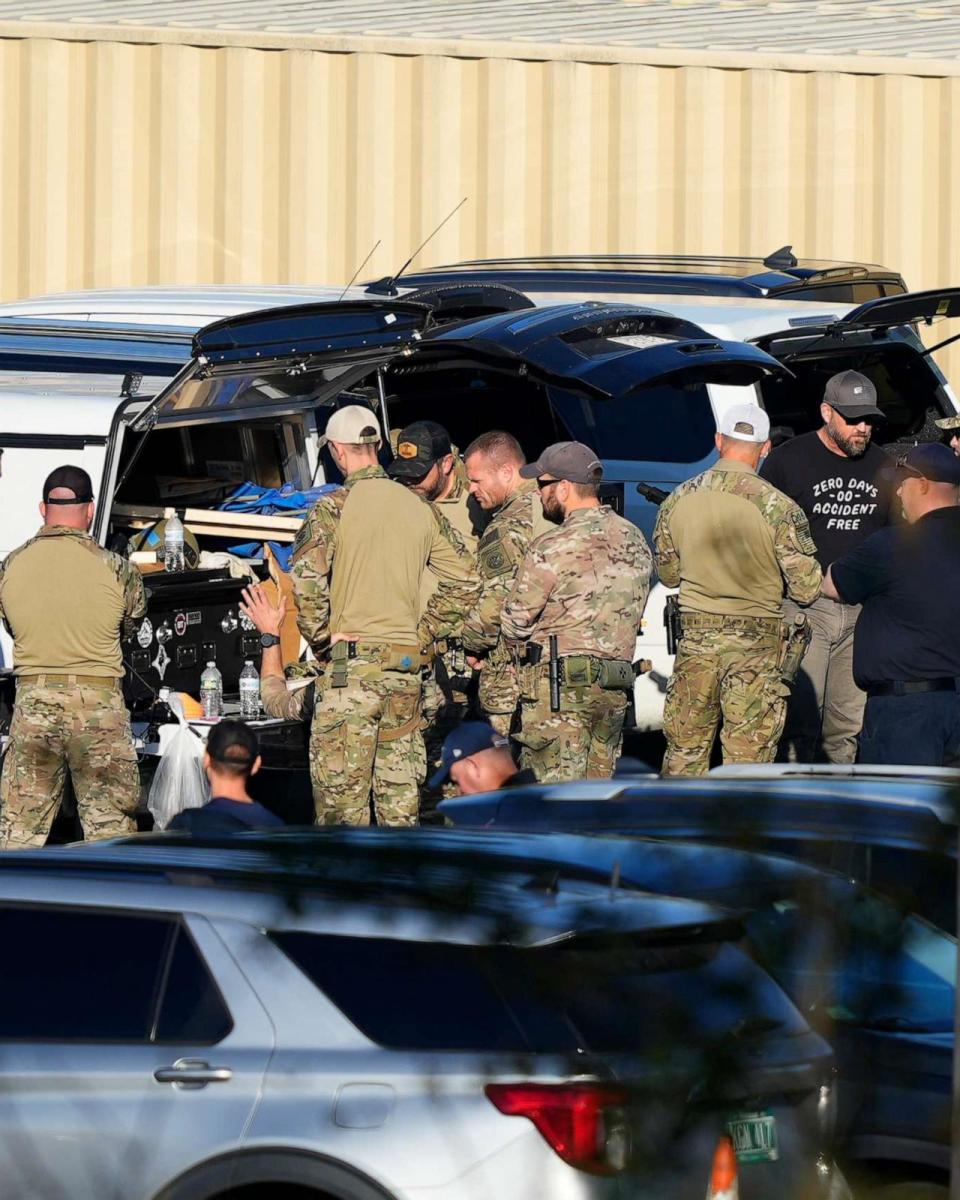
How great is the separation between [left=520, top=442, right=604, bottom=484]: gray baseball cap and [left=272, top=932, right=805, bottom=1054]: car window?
4.24 m

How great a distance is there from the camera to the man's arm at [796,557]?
727 cm

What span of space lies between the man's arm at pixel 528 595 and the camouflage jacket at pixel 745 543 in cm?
50

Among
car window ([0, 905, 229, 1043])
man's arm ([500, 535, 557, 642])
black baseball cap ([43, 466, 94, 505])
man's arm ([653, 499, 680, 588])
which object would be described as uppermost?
black baseball cap ([43, 466, 94, 505])

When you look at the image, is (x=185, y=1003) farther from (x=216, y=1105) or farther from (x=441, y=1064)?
(x=441, y=1064)

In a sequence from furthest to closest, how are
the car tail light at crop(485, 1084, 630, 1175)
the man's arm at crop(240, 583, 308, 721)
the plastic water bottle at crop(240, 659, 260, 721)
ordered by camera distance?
the plastic water bottle at crop(240, 659, 260, 721)
the man's arm at crop(240, 583, 308, 721)
the car tail light at crop(485, 1084, 630, 1175)

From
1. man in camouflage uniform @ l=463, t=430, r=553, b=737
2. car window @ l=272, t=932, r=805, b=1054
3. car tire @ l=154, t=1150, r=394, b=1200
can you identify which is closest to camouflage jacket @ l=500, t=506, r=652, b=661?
man in camouflage uniform @ l=463, t=430, r=553, b=737

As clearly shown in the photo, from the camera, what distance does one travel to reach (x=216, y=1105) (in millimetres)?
3479

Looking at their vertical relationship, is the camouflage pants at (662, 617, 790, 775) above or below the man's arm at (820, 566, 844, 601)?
below

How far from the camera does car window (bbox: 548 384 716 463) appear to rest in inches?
328

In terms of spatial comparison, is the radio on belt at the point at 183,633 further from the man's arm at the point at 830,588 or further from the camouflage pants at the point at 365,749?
the man's arm at the point at 830,588

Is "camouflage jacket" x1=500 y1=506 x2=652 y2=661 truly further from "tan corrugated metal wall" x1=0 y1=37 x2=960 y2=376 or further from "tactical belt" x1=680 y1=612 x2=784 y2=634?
"tan corrugated metal wall" x1=0 y1=37 x2=960 y2=376

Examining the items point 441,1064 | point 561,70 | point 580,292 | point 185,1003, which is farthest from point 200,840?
point 561,70

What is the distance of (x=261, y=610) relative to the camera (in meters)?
7.71

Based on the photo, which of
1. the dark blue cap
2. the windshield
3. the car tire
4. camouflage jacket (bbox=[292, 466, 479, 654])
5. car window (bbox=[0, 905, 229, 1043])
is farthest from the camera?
camouflage jacket (bbox=[292, 466, 479, 654])
